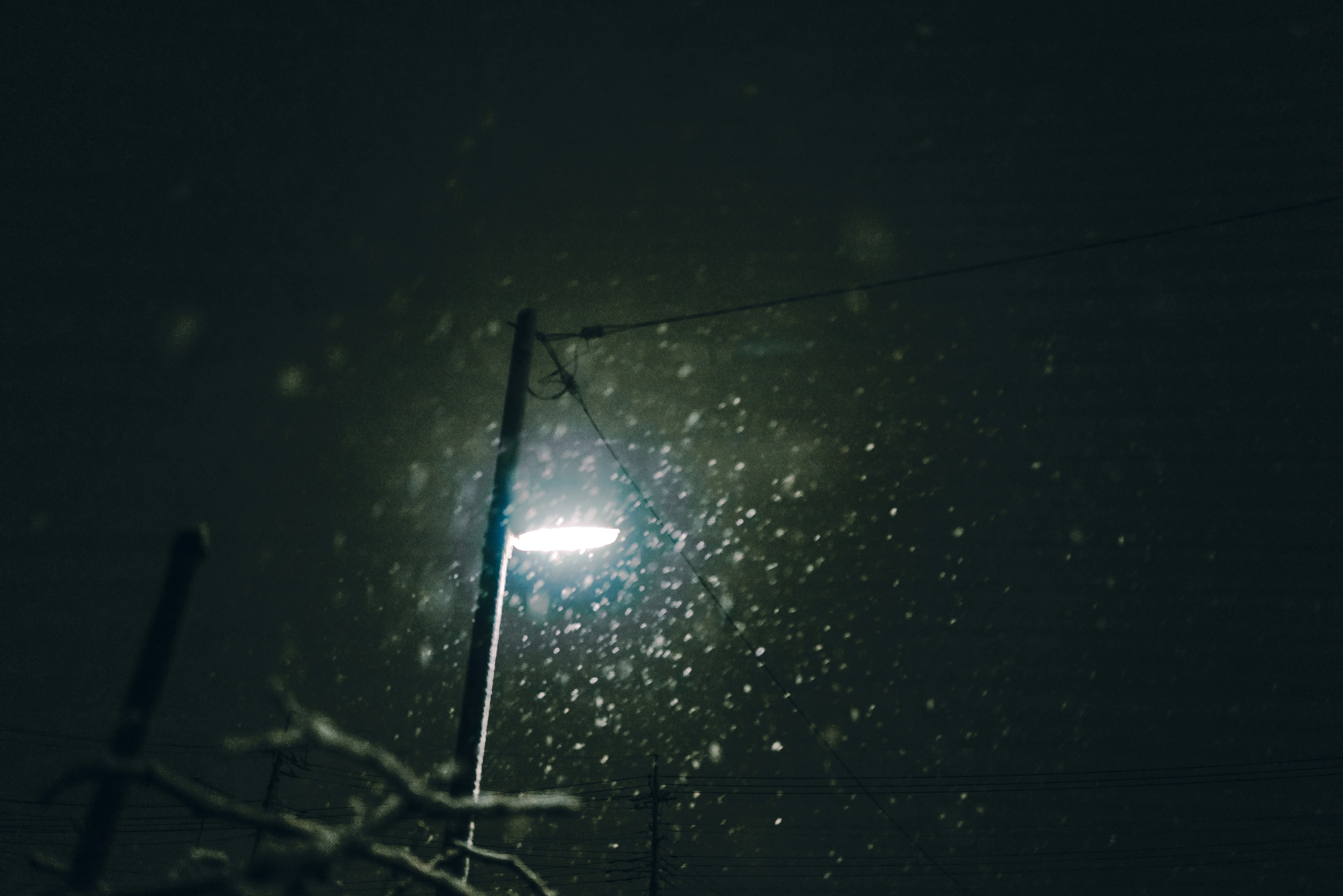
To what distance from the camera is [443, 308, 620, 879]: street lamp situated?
516 centimetres

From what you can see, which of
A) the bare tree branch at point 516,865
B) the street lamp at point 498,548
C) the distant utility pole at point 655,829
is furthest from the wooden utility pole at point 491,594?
the distant utility pole at point 655,829

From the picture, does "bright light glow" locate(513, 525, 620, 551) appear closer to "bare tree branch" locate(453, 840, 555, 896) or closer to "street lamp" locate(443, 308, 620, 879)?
"street lamp" locate(443, 308, 620, 879)

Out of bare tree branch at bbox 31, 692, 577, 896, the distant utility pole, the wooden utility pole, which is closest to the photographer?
bare tree branch at bbox 31, 692, 577, 896

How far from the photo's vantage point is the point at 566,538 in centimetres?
604

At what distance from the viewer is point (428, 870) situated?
6.28 feet

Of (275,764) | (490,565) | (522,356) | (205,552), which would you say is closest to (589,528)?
(490,565)

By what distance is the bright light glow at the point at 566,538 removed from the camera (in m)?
5.99

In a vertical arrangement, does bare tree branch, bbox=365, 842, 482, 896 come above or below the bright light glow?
below

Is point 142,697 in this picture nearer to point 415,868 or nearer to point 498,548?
point 415,868

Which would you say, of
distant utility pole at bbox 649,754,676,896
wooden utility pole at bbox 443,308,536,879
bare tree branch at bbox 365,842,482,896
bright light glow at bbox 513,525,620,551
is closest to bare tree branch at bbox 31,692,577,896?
bare tree branch at bbox 365,842,482,896

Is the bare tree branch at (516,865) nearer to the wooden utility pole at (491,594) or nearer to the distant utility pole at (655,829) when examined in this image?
the wooden utility pole at (491,594)

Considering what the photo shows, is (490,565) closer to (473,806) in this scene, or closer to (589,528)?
(589,528)

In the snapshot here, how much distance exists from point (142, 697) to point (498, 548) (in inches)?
171

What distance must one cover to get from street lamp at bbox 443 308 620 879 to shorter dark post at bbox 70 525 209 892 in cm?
311
